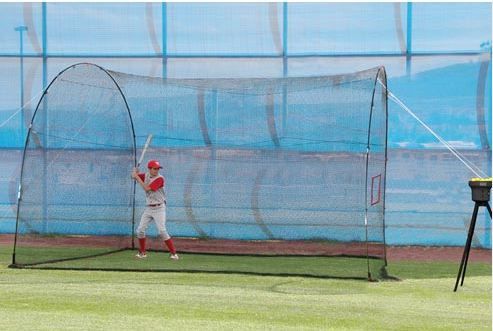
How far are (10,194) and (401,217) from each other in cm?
683

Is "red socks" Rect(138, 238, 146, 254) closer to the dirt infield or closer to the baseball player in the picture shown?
the baseball player

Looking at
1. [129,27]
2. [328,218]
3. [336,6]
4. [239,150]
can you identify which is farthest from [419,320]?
[129,27]

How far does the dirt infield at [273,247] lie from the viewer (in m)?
15.0

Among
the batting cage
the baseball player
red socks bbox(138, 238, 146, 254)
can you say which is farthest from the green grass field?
the batting cage

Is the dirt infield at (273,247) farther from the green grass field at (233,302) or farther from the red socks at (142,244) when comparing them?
the green grass field at (233,302)

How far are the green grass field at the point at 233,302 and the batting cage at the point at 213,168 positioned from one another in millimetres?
2111

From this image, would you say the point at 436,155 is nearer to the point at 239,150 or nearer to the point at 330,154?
the point at 330,154

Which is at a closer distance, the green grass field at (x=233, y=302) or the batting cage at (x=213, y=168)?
the green grass field at (x=233, y=302)

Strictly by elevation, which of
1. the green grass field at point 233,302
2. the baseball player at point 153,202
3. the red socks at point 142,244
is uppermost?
the baseball player at point 153,202

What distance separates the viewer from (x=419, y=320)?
917cm

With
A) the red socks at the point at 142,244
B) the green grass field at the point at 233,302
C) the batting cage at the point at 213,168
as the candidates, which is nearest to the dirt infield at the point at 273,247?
the batting cage at the point at 213,168

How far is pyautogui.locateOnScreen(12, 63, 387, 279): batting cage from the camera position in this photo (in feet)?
48.2

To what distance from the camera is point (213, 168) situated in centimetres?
1588

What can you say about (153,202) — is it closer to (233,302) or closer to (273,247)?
(273,247)
